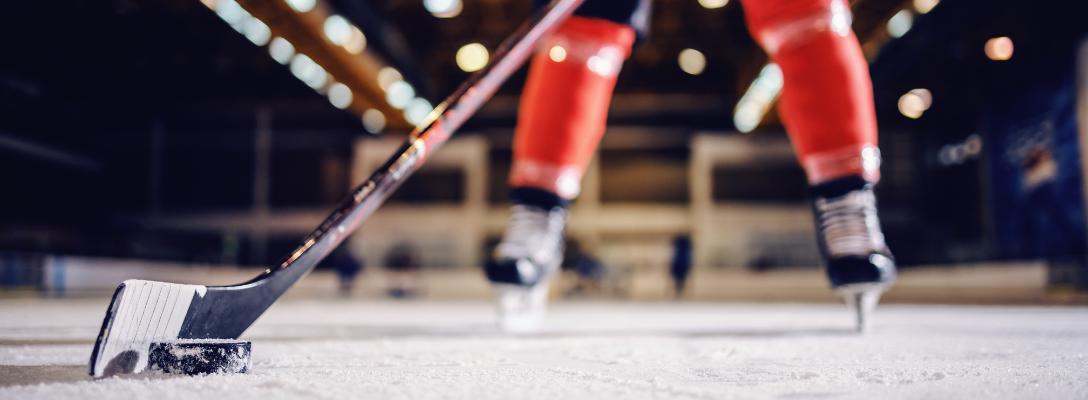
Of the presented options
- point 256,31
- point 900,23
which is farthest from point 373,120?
point 900,23

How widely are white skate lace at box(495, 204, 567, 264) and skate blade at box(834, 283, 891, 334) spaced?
412 mm

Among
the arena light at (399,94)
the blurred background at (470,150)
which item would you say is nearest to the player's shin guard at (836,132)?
the blurred background at (470,150)

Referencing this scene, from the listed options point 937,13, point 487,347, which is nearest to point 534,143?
point 487,347

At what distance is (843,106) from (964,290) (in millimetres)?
8614

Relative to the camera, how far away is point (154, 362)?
16.5 inches

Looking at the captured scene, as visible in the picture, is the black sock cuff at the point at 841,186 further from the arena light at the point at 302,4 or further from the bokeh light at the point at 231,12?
the bokeh light at the point at 231,12

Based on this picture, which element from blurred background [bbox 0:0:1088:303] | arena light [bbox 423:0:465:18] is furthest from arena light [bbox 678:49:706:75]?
arena light [bbox 423:0:465:18]

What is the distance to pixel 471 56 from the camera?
→ 9820mm

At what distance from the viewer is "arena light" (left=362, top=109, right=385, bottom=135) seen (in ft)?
37.1

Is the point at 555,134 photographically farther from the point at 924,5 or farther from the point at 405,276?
the point at 405,276

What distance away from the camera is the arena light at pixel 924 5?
244 inches

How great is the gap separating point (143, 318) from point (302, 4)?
6.45 meters

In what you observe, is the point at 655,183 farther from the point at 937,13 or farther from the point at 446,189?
the point at 937,13

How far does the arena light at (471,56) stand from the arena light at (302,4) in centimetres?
339
